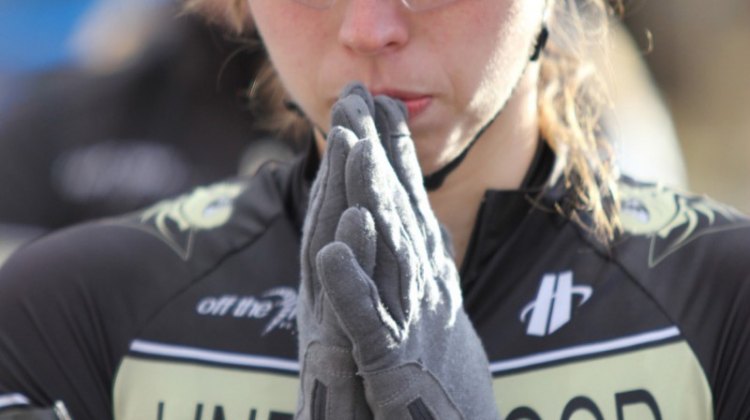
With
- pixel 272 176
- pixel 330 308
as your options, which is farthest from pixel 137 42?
pixel 330 308

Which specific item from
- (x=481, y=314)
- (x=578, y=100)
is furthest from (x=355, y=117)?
(x=578, y=100)

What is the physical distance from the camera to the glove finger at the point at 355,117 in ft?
5.24

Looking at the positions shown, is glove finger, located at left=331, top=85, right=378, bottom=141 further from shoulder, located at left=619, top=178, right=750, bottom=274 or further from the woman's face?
shoulder, located at left=619, top=178, right=750, bottom=274

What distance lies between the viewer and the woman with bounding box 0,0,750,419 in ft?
5.21

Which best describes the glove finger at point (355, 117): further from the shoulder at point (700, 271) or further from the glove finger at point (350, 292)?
the shoulder at point (700, 271)

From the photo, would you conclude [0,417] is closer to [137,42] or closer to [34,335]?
[34,335]

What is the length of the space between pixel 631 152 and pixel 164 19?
1449mm

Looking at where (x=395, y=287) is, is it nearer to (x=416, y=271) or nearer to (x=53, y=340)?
(x=416, y=271)

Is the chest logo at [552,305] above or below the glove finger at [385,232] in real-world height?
below

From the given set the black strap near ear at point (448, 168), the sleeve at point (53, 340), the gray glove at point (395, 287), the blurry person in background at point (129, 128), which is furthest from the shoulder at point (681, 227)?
the blurry person in background at point (129, 128)

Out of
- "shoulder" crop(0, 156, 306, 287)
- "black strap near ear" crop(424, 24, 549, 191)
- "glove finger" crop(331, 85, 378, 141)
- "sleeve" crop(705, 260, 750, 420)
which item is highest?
"glove finger" crop(331, 85, 378, 141)

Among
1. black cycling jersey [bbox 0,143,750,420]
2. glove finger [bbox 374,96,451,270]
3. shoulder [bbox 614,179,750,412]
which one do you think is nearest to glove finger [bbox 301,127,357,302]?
glove finger [bbox 374,96,451,270]

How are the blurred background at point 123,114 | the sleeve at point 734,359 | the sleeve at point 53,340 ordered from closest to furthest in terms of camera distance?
the sleeve at point 734,359, the sleeve at point 53,340, the blurred background at point 123,114

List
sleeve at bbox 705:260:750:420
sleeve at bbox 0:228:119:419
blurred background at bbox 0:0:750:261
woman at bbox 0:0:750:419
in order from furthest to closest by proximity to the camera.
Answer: blurred background at bbox 0:0:750:261 < sleeve at bbox 0:228:119:419 < sleeve at bbox 705:260:750:420 < woman at bbox 0:0:750:419
